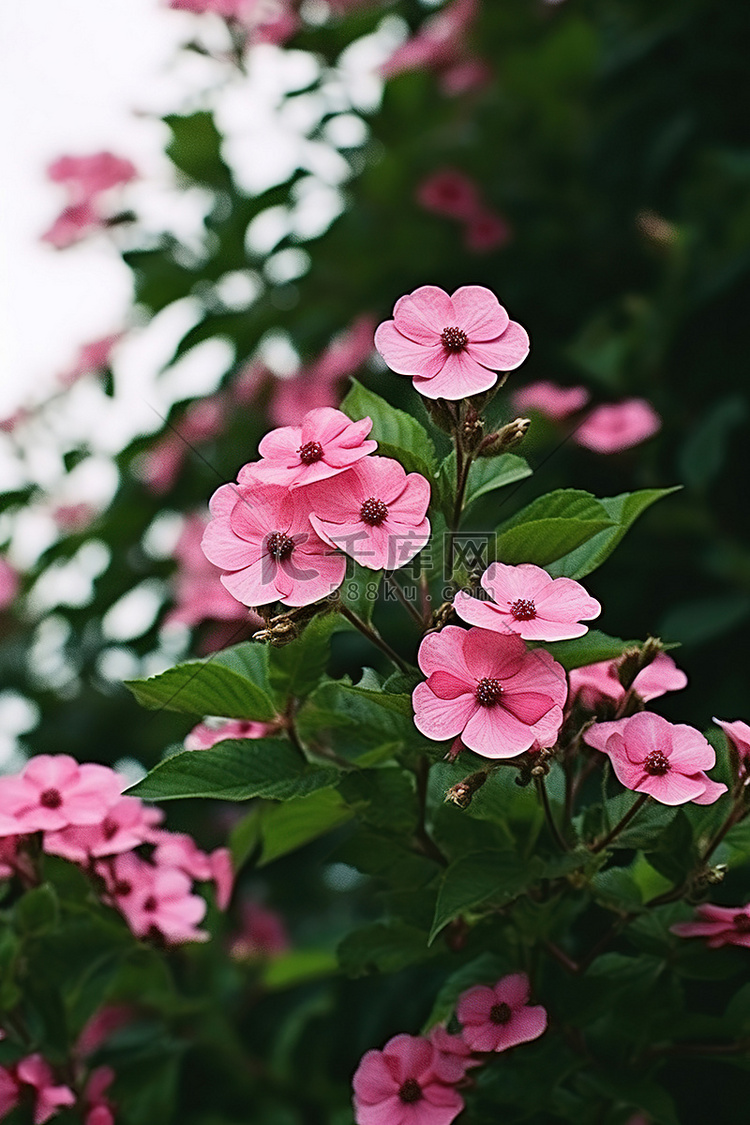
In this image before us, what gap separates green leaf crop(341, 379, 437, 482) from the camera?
571 millimetres

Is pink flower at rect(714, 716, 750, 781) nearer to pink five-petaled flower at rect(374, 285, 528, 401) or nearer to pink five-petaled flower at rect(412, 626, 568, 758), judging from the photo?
pink five-petaled flower at rect(412, 626, 568, 758)

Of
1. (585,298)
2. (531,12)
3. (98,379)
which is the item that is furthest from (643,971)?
(531,12)

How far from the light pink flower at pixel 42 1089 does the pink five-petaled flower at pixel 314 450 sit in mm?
432

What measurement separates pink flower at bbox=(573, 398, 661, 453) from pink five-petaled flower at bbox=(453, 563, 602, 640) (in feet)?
2.07

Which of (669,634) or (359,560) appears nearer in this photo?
(359,560)

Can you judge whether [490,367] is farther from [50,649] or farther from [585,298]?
[50,649]

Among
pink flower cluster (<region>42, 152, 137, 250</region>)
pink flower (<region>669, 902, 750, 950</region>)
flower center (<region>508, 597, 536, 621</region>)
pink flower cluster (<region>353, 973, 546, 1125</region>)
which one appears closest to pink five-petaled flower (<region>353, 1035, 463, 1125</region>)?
pink flower cluster (<region>353, 973, 546, 1125</region>)

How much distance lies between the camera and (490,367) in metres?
0.55

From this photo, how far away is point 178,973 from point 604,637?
2.11 feet

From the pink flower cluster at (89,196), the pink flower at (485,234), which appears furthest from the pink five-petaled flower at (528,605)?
the pink flower cluster at (89,196)

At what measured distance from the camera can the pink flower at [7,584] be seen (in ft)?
6.01

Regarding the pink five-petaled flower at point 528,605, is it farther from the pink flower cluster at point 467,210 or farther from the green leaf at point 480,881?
the pink flower cluster at point 467,210

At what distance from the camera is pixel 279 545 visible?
54 cm

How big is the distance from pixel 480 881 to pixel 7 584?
143cm
